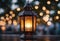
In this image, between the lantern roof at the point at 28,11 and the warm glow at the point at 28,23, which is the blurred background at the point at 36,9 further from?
the warm glow at the point at 28,23

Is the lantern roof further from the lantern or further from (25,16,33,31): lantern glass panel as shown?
(25,16,33,31): lantern glass panel

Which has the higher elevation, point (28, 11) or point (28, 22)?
point (28, 11)

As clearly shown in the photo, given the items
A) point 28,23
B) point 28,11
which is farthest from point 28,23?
point 28,11

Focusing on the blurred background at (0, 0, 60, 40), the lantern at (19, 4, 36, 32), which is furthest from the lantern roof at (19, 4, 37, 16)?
the blurred background at (0, 0, 60, 40)

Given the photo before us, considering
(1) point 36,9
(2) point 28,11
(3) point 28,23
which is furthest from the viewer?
(1) point 36,9

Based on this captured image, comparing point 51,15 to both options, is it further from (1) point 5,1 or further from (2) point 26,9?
(2) point 26,9

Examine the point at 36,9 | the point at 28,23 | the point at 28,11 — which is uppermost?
the point at 36,9

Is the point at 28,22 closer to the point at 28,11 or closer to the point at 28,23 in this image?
the point at 28,23

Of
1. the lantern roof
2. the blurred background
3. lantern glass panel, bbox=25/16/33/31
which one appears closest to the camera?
lantern glass panel, bbox=25/16/33/31

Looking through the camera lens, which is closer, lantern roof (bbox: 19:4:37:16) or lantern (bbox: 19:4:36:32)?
lantern (bbox: 19:4:36:32)

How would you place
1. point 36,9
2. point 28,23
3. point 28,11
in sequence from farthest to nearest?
point 36,9, point 28,11, point 28,23

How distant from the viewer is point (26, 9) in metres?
8.77

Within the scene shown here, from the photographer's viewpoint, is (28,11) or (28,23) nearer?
(28,23)

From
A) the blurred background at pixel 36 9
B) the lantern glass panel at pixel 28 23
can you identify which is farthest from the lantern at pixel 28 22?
the blurred background at pixel 36 9
